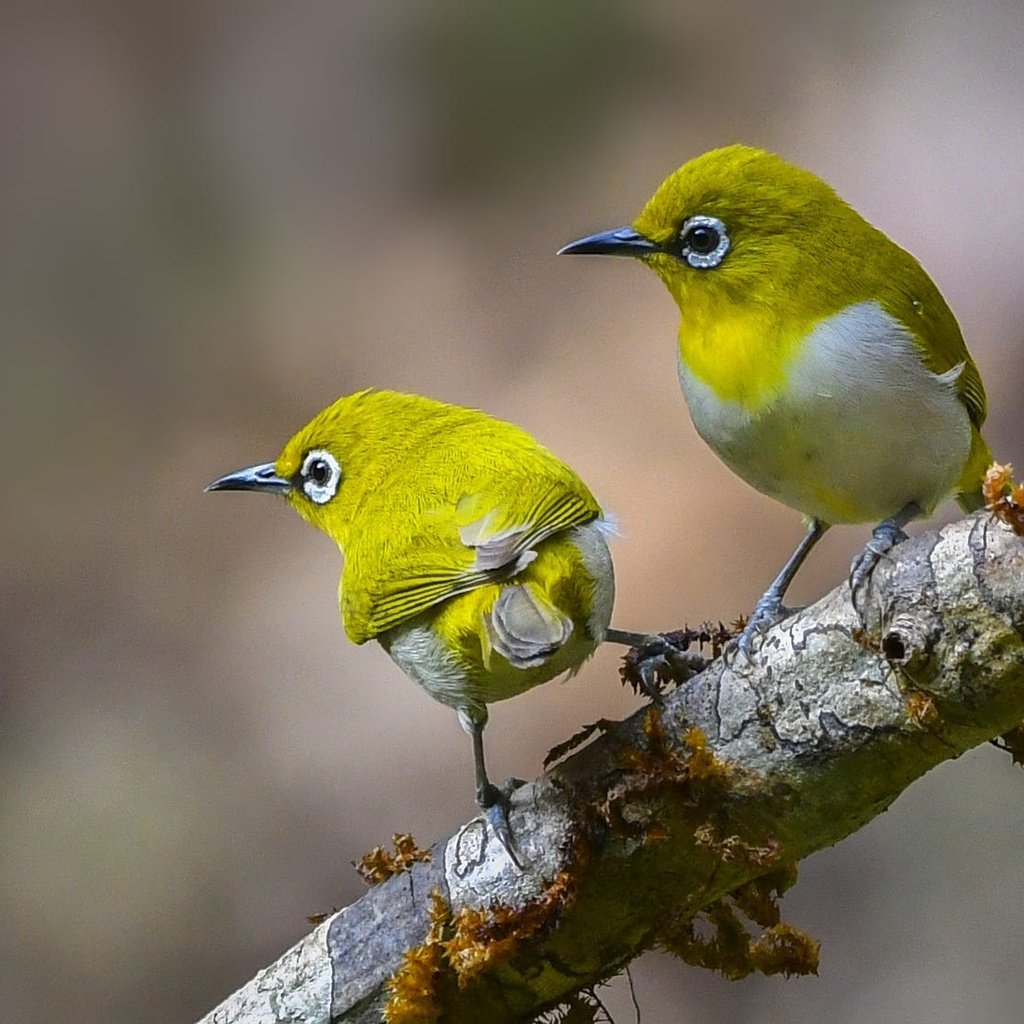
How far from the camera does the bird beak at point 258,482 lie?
2.49 m

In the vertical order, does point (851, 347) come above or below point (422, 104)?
below

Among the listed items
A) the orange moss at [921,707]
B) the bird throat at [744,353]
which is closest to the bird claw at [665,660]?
the bird throat at [744,353]

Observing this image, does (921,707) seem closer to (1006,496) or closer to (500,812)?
(1006,496)

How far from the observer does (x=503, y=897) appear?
81.0 inches

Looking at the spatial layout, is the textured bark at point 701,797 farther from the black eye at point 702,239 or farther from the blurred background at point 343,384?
the blurred background at point 343,384

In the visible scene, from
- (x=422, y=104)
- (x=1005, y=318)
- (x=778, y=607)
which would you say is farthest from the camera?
(x=422, y=104)

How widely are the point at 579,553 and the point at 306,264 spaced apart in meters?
3.14

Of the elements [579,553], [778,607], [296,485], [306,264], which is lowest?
[778,607]

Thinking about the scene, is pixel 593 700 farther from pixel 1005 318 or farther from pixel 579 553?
pixel 579 553

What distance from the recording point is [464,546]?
2.14 metres

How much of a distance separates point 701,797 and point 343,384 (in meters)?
3.18

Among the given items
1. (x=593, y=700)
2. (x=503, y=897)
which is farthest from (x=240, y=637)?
(x=503, y=897)

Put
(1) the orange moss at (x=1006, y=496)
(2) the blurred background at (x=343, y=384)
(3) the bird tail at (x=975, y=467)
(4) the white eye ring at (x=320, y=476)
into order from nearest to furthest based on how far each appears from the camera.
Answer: (1) the orange moss at (x=1006, y=496)
(3) the bird tail at (x=975, y=467)
(4) the white eye ring at (x=320, y=476)
(2) the blurred background at (x=343, y=384)

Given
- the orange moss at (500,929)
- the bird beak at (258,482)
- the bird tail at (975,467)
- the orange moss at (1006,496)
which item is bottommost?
the orange moss at (500,929)
